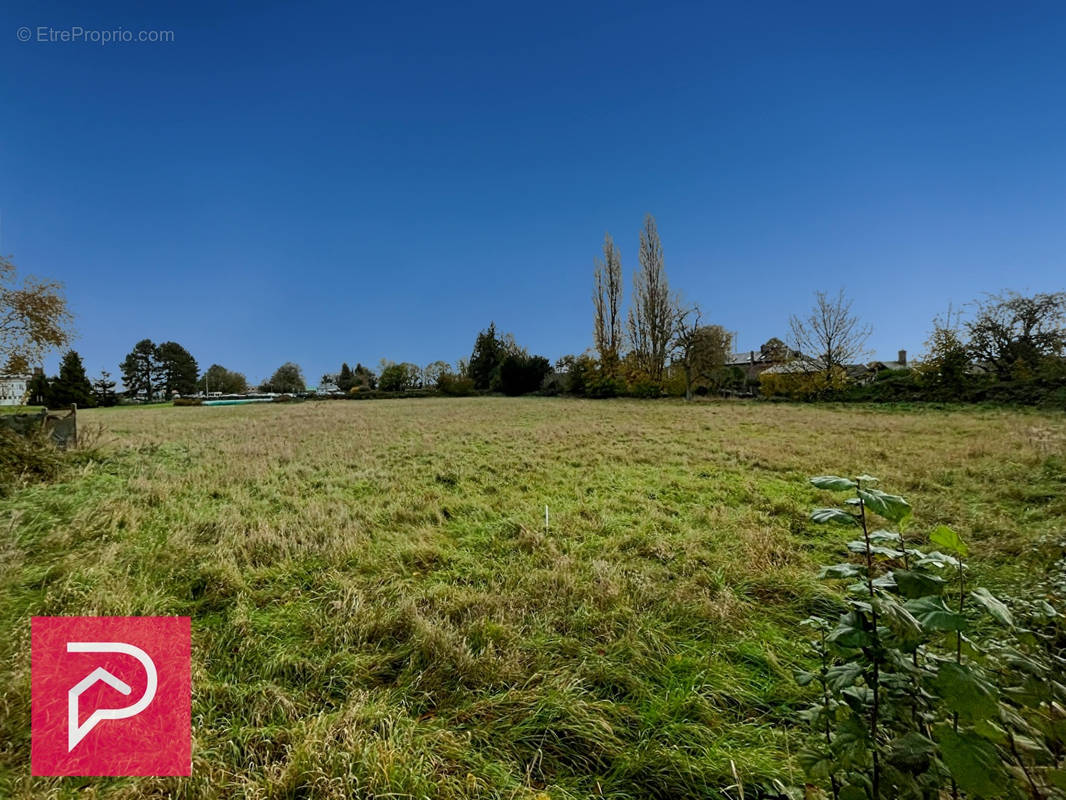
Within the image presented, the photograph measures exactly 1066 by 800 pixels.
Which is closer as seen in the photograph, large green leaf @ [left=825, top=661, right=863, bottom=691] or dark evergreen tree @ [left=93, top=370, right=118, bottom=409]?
large green leaf @ [left=825, top=661, right=863, bottom=691]

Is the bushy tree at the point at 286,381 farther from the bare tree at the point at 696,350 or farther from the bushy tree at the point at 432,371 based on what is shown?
the bare tree at the point at 696,350

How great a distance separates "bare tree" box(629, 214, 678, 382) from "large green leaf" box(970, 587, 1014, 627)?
105 feet

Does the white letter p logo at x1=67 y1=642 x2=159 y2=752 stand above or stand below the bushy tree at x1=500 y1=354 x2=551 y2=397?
below

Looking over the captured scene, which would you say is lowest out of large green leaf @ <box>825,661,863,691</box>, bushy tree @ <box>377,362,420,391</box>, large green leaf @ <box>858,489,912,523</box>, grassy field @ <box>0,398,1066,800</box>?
Answer: grassy field @ <box>0,398,1066,800</box>

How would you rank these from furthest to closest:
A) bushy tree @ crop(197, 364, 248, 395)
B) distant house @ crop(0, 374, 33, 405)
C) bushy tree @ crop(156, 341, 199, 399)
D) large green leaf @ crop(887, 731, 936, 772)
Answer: bushy tree @ crop(197, 364, 248, 395)
bushy tree @ crop(156, 341, 199, 399)
distant house @ crop(0, 374, 33, 405)
large green leaf @ crop(887, 731, 936, 772)

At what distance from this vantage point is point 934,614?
1.05 metres

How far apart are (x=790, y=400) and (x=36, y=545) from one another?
3101cm

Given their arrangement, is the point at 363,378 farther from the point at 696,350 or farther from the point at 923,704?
the point at 923,704

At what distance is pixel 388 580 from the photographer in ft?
11.0

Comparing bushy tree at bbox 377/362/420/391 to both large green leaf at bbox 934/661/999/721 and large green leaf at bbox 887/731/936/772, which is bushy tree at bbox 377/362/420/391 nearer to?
large green leaf at bbox 887/731/936/772

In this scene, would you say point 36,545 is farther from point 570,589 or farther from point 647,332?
point 647,332

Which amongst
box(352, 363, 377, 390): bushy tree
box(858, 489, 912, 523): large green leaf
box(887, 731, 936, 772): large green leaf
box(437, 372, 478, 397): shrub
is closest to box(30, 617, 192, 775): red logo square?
box(887, 731, 936, 772): large green leaf

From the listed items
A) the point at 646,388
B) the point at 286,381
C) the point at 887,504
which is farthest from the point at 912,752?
the point at 286,381

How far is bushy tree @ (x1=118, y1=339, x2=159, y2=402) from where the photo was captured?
4831cm
